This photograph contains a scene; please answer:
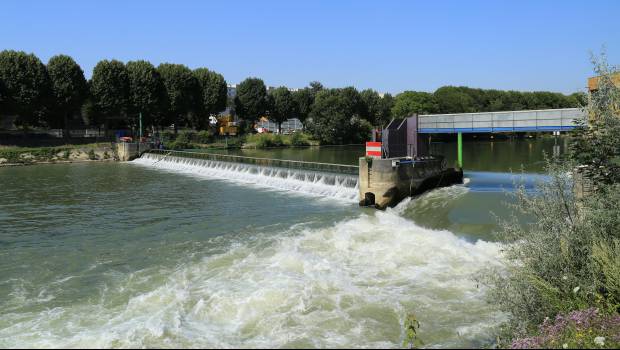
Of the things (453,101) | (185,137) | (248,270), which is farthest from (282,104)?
(248,270)

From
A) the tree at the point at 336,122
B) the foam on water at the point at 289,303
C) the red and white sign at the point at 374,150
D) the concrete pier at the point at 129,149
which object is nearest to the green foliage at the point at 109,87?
the concrete pier at the point at 129,149

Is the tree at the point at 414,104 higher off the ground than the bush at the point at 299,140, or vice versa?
the tree at the point at 414,104

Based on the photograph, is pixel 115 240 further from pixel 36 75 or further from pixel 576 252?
pixel 36 75

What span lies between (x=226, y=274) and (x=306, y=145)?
264 ft

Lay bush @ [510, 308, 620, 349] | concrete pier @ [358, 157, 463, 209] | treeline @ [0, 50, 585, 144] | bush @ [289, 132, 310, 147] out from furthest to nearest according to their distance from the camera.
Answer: bush @ [289, 132, 310, 147]
treeline @ [0, 50, 585, 144]
concrete pier @ [358, 157, 463, 209]
bush @ [510, 308, 620, 349]

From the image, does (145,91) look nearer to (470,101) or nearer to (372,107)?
(372,107)

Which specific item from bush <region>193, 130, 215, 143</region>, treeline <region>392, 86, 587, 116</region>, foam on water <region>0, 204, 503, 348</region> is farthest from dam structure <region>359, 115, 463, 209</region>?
treeline <region>392, 86, 587, 116</region>

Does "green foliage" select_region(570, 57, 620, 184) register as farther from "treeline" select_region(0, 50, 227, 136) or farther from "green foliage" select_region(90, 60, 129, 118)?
"green foliage" select_region(90, 60, 129, 118)

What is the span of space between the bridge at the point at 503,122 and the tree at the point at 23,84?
54666 millimetres

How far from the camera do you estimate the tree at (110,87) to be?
73938 millimetres

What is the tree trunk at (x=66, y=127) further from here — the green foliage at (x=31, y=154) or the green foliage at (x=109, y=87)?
the green foliage at (x=31, y=154)

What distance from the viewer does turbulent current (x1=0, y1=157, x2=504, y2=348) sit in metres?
9.82

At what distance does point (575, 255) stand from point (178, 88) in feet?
267

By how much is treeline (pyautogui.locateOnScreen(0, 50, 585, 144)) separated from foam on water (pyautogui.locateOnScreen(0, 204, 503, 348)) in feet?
159
